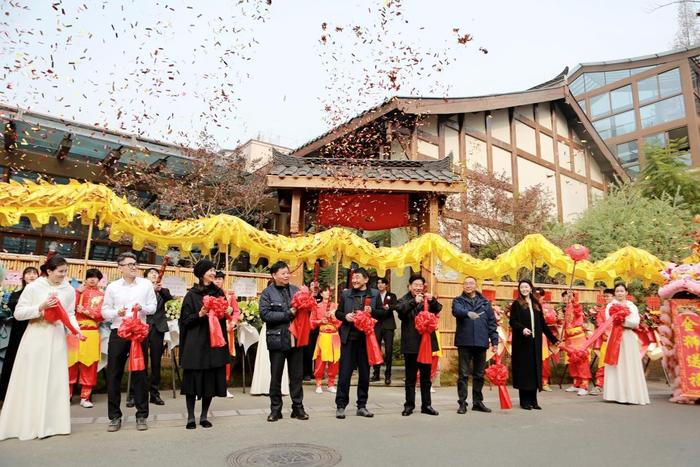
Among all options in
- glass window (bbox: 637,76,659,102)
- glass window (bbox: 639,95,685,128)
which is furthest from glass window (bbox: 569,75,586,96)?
glass window (bbox: 639,95,685,128)

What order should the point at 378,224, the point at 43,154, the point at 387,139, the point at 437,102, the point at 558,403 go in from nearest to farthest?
the point at 558,403 → the point at 378,224 → the point at 43,154 → the point at 387,139 → the point at 437,102

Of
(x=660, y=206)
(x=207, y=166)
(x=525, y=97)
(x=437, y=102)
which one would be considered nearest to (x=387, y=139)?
(x=437, y=102)

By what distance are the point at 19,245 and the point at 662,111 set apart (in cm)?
3448

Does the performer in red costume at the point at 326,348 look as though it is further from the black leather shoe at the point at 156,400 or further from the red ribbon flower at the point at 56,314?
the red ribbon flower at the point at 56,314

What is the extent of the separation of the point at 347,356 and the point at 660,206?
13.9m

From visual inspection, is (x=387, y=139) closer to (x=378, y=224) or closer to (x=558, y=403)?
(x=378, y=224)

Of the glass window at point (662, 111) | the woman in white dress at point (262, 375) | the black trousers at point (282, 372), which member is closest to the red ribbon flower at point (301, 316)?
the black trousers at point (282, 372)

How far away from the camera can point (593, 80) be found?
3388 centimetres

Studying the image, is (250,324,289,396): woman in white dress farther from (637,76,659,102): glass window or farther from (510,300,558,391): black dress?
(637,76,659,102): glass window

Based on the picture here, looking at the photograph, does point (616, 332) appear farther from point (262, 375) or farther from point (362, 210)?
point (362, 210)

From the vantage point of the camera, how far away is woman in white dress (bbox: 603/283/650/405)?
7305 millimetres

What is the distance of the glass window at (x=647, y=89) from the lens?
1202 inches

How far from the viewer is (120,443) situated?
14.8ft

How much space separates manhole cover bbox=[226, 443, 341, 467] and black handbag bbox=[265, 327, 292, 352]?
127cm
